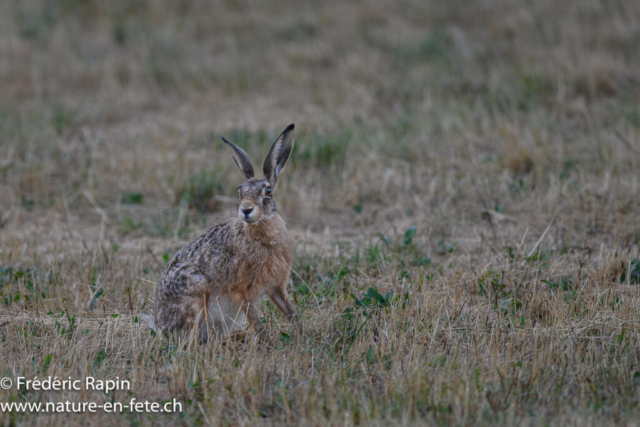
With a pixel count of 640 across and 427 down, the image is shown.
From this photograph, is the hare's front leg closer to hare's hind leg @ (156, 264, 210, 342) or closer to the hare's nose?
hare's hind leg @ (156, 264, 210, 342)

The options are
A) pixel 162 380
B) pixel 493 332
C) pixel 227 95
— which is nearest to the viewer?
pixel 162 380

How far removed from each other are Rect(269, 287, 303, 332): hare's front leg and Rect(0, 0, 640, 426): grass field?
11 cm

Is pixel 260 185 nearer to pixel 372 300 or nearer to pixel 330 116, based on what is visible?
pixel 372 300

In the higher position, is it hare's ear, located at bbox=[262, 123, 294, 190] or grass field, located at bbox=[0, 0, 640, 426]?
hare's ear, located at bbox=[262, 123, 294, 190]

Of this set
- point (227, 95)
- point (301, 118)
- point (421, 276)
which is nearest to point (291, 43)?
point (227, 95)

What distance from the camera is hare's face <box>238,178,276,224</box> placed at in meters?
4.95

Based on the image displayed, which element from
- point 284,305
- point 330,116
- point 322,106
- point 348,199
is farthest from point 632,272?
point 322,106

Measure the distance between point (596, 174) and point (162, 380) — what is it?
6.04 m

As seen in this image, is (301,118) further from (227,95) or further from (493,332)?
(493,332)

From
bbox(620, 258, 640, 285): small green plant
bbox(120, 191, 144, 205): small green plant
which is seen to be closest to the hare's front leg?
bbox(620, 258, 640, 285): small green plant

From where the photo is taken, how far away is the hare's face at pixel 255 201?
495 cm

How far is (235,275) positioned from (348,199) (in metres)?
3.57

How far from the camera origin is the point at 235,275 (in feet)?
17.4

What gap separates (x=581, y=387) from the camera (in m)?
4.38
